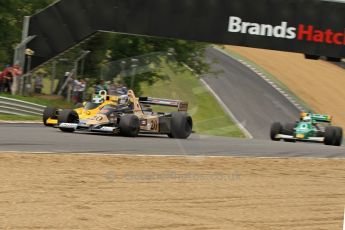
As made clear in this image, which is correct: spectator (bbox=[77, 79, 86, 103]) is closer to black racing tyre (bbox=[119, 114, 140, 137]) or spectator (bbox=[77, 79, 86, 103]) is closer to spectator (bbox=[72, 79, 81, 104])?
spectator (bbox=[72, 79, 81, 104])

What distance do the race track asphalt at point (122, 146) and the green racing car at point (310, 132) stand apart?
378cm

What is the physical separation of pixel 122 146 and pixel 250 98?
23.1m

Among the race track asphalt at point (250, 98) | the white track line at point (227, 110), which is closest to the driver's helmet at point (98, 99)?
the white track line at point (227, 110)

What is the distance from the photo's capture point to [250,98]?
123 feet

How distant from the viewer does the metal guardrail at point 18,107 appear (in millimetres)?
21422

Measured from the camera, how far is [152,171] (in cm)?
1170

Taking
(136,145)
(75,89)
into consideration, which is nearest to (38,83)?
(75,89)

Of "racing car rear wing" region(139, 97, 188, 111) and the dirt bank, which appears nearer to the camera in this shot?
the dirt bank

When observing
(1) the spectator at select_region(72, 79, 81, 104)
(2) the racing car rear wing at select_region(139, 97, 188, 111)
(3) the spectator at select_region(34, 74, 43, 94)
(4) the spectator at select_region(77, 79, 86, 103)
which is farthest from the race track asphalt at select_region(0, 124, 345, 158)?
(3) the spectator at select_region(34, 74, 43, 94)

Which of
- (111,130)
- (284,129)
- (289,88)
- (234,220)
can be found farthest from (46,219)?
(289,88)

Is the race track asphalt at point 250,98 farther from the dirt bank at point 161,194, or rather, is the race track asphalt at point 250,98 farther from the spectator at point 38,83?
the dirt bank at point 161,194

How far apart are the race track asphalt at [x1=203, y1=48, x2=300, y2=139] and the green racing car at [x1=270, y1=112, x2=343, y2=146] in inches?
269

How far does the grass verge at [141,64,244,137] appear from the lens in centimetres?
2458

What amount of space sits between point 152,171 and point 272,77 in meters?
31.0
